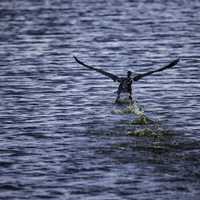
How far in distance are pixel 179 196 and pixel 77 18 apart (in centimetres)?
6868

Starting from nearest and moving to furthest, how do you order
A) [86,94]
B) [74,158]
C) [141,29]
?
[74,158]
[86,94]
[141,29]

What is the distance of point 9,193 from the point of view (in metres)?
28.7

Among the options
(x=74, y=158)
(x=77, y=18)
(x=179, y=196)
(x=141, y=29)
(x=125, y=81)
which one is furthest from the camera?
(x=77, y=18)

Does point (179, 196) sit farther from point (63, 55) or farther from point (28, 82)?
point (63, 55)

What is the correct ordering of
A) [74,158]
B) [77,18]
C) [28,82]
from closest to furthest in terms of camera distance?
[74,158] → [28,82] → [77,18]

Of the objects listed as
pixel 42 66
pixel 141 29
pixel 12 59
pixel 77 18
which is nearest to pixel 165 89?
pixel 42 66

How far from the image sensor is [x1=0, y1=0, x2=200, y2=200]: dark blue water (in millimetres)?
29547

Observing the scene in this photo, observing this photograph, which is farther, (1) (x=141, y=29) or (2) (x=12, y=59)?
(1) (x=141, y=29)

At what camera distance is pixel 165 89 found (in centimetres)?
4862

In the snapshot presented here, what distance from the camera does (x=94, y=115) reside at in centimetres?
4094

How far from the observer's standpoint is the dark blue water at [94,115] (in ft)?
96.9

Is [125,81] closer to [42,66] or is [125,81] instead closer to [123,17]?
[42,66]

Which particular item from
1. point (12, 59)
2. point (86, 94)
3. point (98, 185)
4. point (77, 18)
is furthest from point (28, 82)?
point (77, 18)

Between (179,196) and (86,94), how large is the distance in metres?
20.0
